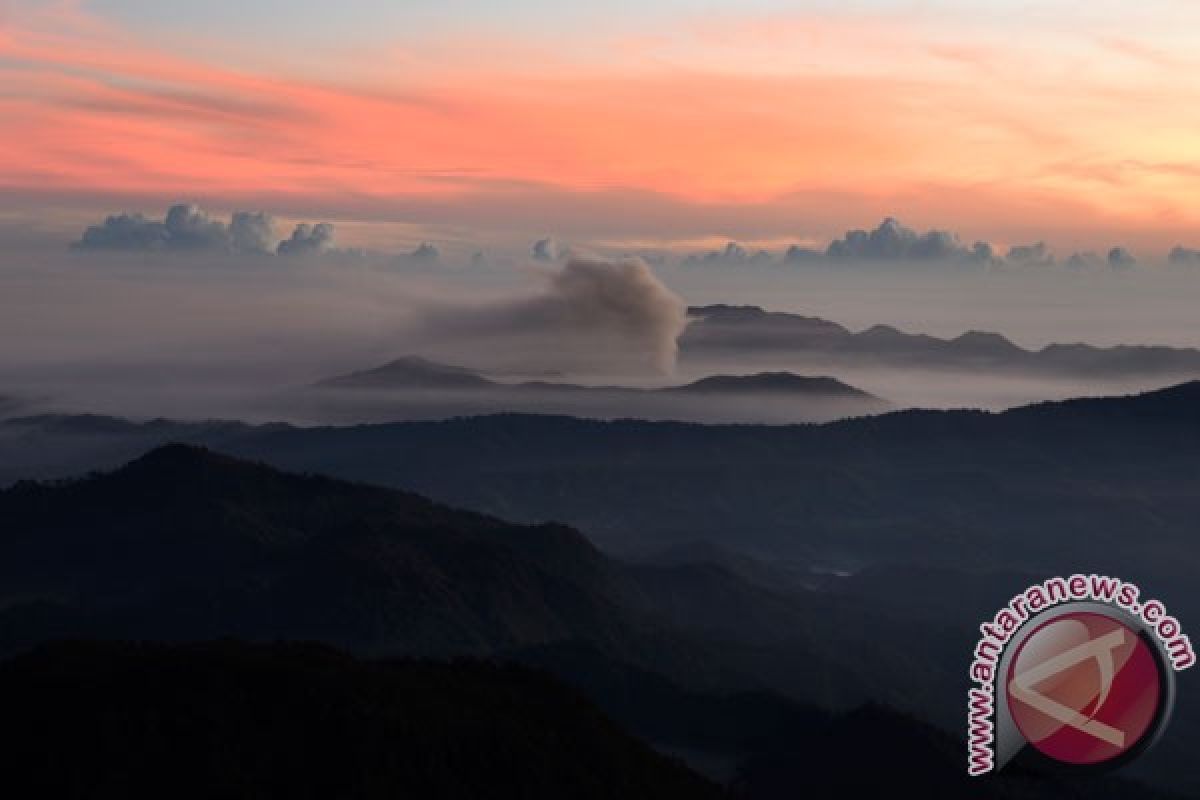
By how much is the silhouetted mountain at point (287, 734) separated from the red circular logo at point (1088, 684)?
55.2 meters

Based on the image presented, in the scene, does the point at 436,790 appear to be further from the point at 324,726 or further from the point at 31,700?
the point at 31,700

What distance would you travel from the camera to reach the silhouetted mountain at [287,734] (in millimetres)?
142875

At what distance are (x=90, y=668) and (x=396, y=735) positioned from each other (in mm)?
31233

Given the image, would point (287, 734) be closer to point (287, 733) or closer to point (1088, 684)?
point (287, 733)

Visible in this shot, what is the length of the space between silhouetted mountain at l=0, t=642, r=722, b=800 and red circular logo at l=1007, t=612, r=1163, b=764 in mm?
55237

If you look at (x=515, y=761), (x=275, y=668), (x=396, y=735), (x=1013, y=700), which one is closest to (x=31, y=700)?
(x=275, y=668)

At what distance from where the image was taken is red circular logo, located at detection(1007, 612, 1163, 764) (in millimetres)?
110250

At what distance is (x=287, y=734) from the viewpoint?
151000mm
